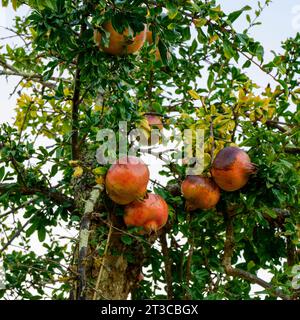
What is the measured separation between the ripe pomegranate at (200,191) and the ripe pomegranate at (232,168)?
41 mm

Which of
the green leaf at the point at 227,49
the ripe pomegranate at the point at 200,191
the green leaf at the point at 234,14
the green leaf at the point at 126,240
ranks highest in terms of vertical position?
the green leaf at the point at 234,14

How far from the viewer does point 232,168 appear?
6.97 ft

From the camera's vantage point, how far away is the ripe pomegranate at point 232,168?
2.14 meters

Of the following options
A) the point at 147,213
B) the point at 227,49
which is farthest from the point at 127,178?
the point at 227,49

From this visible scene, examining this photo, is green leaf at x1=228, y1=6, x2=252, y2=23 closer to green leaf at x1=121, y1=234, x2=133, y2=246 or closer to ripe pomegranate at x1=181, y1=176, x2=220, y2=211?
ripe pomegranate at x1=181, y1=176, x2=220, y2=211

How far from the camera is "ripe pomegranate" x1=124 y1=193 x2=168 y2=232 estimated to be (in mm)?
2107

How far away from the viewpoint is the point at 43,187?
244cm

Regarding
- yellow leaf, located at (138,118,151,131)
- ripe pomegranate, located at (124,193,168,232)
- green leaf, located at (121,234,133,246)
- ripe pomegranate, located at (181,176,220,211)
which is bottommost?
green leaf, located at (121,234,133,246)

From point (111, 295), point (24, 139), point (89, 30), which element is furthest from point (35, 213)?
point (89, 30)

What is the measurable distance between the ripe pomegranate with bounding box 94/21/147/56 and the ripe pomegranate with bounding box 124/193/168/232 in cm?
55

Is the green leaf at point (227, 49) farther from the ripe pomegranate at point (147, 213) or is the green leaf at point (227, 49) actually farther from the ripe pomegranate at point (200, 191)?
the ripe pomegranate at point (147, 213)

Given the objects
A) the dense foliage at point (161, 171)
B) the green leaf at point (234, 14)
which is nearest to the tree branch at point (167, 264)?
the dense foliage at point (161, 171)

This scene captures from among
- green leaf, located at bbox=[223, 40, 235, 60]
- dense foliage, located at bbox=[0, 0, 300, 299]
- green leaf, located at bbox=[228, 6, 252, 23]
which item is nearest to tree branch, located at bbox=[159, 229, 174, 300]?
dense foliage, located at bbox=[0, 0, 300, 299]
